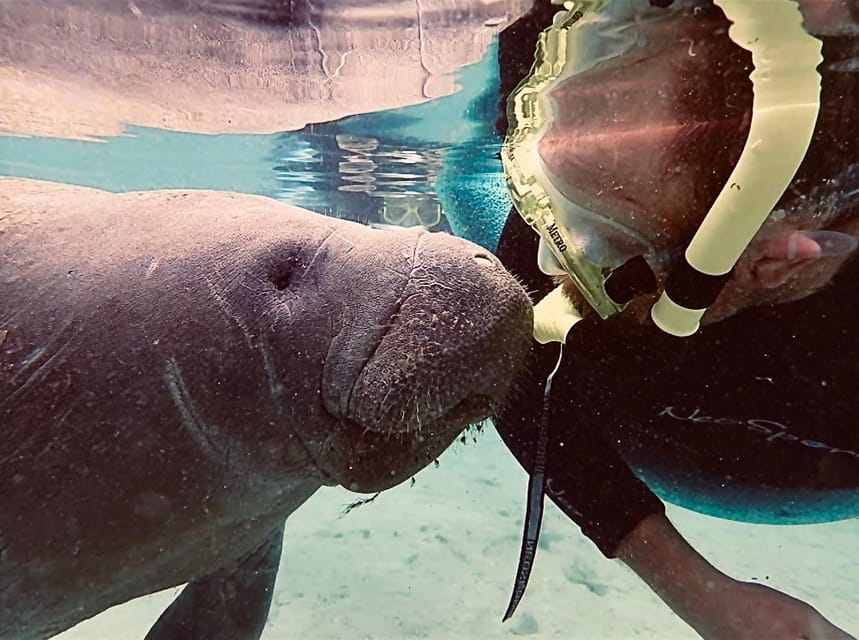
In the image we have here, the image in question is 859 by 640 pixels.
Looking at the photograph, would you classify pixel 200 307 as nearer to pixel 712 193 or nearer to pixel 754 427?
pixel 712 193

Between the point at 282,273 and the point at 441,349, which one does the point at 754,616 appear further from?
the point at 282,273

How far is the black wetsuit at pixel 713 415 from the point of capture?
8.71 feet

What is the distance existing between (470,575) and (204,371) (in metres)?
6.44

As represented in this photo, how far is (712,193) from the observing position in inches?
96.2

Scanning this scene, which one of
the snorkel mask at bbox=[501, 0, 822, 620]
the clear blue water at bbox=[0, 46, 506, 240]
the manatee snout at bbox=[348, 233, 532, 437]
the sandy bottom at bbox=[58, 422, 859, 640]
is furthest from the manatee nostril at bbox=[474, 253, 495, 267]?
the clear blue water at bbox=[0, 46, 506, 240]

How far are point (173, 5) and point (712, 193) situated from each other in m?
4.13

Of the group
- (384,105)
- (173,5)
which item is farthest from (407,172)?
(173,5)

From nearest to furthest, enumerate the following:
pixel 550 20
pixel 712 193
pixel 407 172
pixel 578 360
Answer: pixel 712 193 < pixel 578 360 < pixel 550 20 < pixel 407 172

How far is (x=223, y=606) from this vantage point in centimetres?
333

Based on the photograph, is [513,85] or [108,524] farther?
[513,85]

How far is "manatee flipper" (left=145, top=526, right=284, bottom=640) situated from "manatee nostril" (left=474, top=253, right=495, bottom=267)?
6.29 ft

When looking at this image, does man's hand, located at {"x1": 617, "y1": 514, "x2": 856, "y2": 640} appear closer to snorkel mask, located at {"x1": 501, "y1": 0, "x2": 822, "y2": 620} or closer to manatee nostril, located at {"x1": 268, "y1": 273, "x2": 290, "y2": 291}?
snorkel mask, located at {"x1": 501, "y1": 0, "x2": 822, "y2": 620}

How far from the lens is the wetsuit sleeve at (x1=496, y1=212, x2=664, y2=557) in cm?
298

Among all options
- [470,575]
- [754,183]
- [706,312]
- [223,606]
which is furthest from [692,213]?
[470,575]
